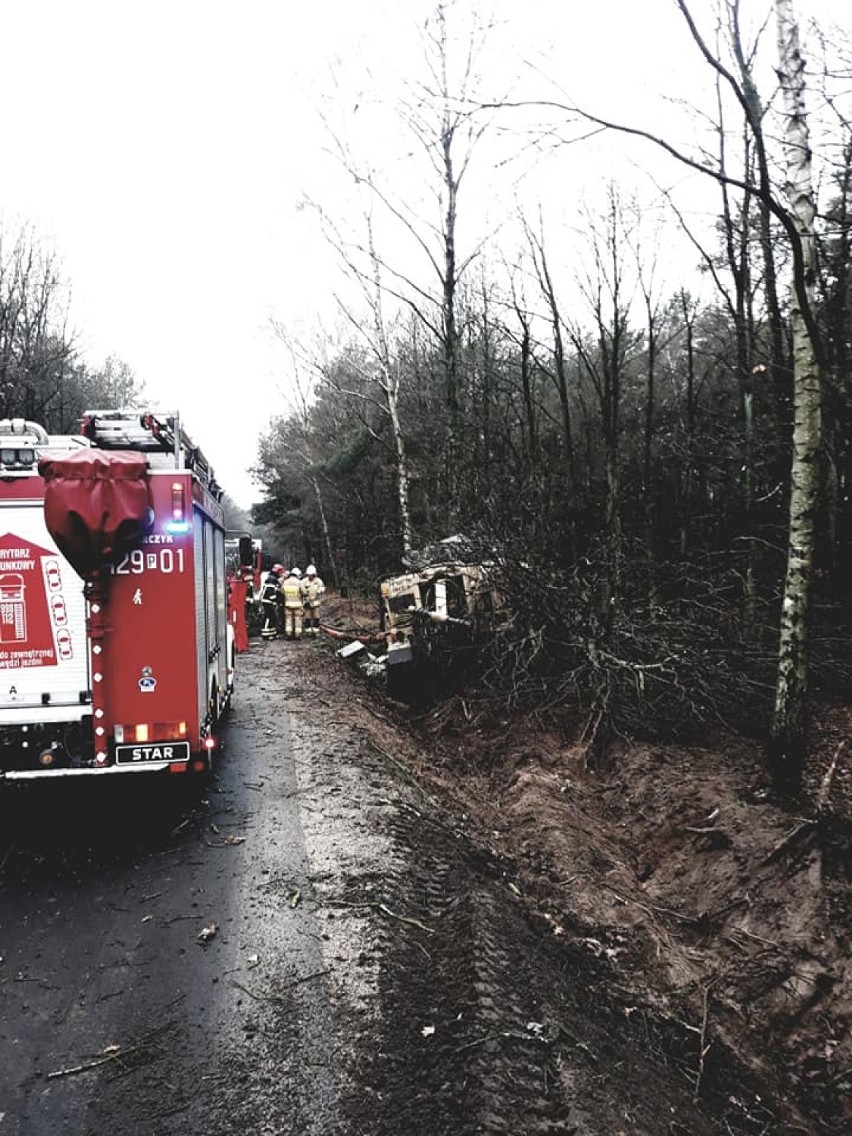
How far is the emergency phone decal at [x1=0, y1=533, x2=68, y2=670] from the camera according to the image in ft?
18.7

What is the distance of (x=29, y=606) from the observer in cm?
573

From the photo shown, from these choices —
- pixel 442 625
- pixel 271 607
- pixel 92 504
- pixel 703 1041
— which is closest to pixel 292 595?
pixel 271 607

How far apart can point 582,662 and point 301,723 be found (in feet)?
13.0

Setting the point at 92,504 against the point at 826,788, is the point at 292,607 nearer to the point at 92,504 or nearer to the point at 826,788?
the point at 92,504

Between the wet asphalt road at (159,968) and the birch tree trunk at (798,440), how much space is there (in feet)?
15.9

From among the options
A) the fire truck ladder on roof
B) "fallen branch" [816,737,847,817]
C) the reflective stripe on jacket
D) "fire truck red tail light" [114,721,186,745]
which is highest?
the fire truck ladder on roof

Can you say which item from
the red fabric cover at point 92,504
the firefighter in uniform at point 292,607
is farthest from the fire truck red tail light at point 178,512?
the firefighter in uniform at point 292,607

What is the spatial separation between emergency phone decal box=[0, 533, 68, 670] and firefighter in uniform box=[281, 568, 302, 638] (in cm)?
1297

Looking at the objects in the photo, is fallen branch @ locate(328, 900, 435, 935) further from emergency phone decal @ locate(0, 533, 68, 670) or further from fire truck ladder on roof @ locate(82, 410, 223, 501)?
fire truck ladder on roof @ locate(82, 410, 223, 501)

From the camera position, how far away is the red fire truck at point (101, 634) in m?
5.69

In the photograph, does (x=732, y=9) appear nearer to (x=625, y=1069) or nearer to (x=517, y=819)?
(x=517, y=819)

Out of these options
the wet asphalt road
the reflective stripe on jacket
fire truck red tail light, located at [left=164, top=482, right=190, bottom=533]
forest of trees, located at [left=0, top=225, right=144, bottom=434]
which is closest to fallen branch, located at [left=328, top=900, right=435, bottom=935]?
the wet asphalt road

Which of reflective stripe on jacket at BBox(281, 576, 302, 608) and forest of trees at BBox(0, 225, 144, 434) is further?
forest of trees at BBox(0, 225, 144, 434)

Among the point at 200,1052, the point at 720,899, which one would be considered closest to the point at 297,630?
the point at 720,899
